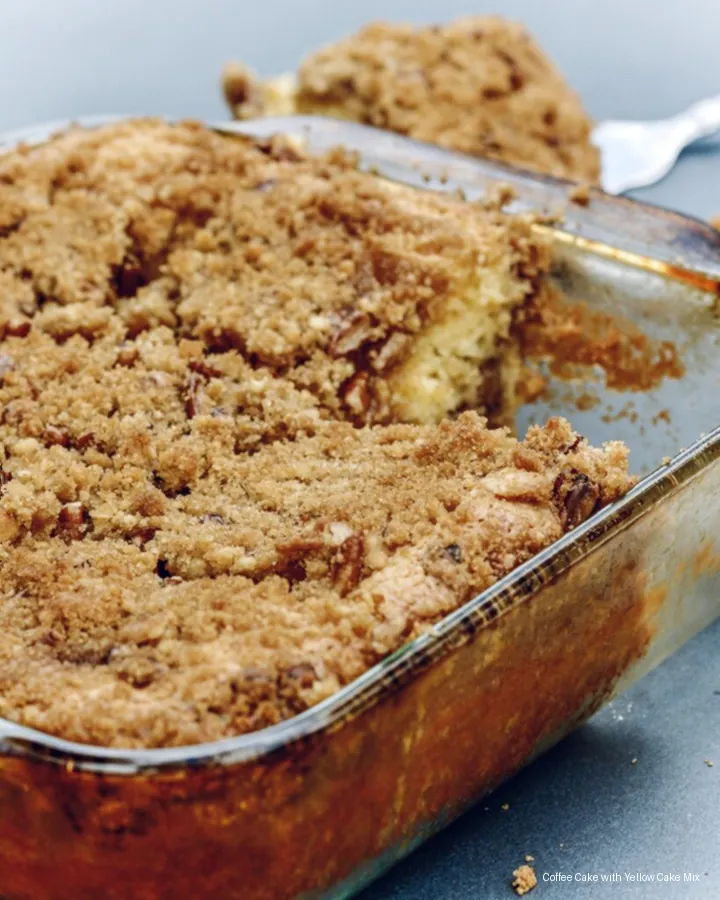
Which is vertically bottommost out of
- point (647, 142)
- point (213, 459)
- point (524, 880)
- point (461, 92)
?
point (524, 880)

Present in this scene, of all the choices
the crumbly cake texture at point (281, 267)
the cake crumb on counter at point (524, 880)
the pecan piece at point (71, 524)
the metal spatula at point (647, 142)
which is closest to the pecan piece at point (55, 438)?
the pecan piece at point (71, 524)

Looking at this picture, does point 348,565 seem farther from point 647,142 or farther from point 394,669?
point 647,142

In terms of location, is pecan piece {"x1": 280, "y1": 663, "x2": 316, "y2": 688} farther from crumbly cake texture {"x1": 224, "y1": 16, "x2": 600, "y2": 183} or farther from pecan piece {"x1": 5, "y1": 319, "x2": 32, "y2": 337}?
crumbly cake texture {"x1": 224, "y1": 16, "x2": 600, "y2": 183}

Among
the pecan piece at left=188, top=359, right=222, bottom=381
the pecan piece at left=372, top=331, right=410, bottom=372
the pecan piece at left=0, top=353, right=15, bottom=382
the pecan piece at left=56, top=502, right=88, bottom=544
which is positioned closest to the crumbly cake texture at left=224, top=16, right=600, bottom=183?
the pecan piece at left=372, top=331, right=410, bottom=372

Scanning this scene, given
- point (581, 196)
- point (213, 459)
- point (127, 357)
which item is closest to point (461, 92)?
point (581, 196)

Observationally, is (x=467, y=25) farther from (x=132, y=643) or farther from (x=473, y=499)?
(x=132, y=643)

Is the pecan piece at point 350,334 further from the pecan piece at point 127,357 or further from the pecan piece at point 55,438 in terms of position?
the pecan piece at point 55,438

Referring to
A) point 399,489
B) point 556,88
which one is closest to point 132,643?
point 399,489

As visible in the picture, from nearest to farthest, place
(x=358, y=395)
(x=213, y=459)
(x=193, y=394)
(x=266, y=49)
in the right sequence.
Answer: (x=213, y=459), (x=193, y=394), (x=358, y=395), (x=266, y=49)
